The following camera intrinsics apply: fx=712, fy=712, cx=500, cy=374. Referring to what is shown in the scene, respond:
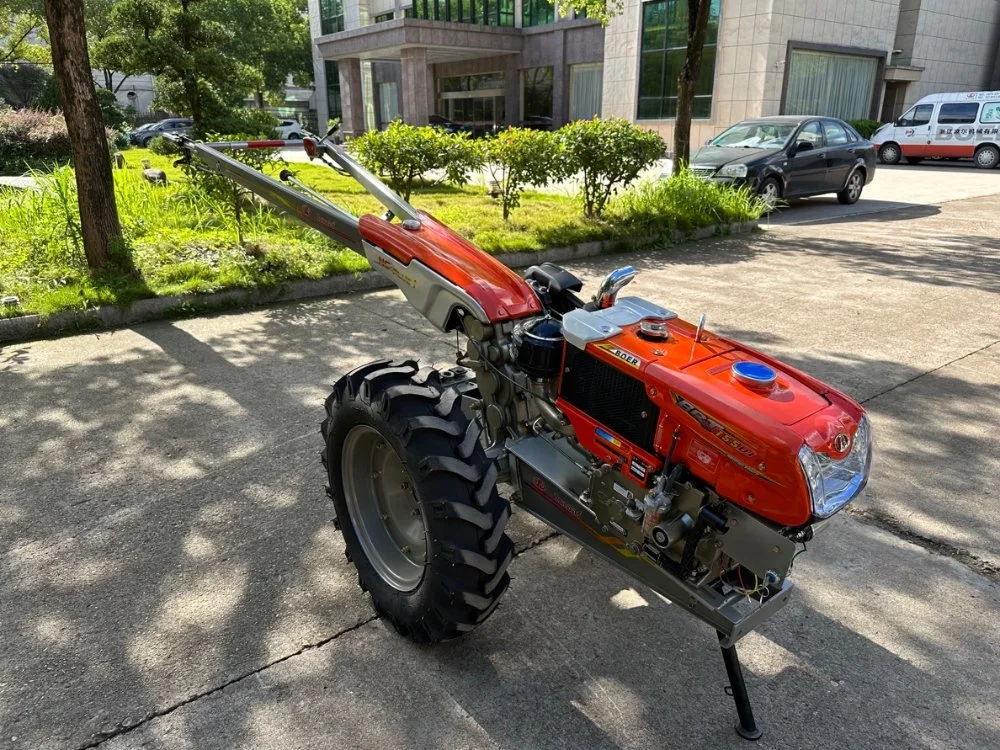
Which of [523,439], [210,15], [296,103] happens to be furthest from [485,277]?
[296,103]

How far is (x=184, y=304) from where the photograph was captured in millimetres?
6379

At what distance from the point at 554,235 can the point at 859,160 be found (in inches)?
326

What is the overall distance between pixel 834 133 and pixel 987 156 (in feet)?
37.4

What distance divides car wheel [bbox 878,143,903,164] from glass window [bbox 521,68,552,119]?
15.9 meters

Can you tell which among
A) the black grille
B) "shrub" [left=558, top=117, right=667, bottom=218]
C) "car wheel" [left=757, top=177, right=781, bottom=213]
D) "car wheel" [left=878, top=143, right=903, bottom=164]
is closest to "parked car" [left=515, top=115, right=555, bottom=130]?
"car wheel" [left=878, top=143, right=903, bottom=164]

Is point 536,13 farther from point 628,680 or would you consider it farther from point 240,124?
point 628,680

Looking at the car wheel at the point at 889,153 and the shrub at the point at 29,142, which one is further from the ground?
the shrub at the point at 29,142

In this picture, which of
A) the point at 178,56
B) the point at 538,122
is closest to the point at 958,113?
Answer: the point at 538,122

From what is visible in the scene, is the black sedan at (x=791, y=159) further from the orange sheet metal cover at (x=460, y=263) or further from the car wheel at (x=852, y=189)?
the orange sheet metal cover at (x=460, y=263)

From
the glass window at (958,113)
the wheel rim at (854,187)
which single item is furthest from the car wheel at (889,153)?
the wheel rim at (854,187)

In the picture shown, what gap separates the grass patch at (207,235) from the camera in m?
6.42

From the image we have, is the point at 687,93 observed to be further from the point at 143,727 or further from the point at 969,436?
the point at 143,727

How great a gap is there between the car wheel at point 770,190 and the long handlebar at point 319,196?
10035 millimetres

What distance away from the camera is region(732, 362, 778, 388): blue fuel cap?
215cm
